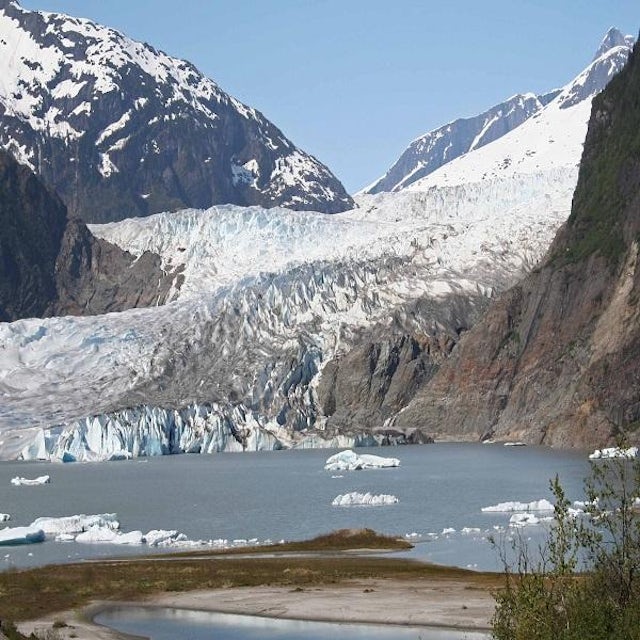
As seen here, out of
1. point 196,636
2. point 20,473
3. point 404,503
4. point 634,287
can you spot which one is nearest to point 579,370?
point 634,287

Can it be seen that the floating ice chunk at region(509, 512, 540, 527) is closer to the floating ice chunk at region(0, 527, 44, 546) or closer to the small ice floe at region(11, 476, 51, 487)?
the floating ice chunk at region(0, 527, 44, 546)

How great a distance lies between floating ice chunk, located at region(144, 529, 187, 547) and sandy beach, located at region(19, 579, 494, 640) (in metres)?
23.0

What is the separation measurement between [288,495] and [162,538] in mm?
29102

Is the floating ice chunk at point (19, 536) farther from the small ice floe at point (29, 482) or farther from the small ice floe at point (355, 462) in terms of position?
the small ice floe at point (355, 462)

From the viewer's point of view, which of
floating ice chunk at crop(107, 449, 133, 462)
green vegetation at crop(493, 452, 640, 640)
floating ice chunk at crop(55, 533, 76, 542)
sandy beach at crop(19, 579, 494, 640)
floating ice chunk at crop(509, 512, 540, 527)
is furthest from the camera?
floating ice chunk at crop(107, 449, 133, 462)

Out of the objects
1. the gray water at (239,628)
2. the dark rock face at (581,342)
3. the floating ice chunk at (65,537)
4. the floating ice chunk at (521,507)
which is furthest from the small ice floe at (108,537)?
the dark rock face at (581,342)

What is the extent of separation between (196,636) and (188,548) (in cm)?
2993

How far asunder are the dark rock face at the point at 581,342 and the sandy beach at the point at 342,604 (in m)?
98.4

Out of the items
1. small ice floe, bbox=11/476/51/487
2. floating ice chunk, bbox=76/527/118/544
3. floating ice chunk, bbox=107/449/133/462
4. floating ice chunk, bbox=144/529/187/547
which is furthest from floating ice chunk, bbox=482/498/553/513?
floating ice chunk, bbox=107/449/133/462

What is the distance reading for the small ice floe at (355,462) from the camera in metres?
142

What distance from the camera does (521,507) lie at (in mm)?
88188

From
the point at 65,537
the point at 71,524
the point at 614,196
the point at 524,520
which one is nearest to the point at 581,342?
the point at 614,196

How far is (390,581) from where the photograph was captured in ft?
191

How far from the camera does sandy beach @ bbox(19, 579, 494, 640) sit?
48656 mm
